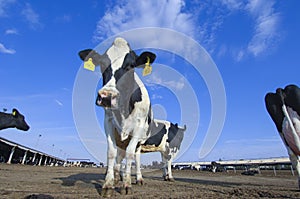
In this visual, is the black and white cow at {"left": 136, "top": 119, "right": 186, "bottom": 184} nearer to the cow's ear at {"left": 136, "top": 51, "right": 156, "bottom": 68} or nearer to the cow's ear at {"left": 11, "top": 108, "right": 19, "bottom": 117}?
the cow's ear at {"left": 136, "top": 51, "right": 156, "bottom": 68}

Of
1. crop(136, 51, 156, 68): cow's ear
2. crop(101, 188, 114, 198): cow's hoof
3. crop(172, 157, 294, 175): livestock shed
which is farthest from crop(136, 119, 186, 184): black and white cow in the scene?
crop(172, 157, 294, 175): livestock shed

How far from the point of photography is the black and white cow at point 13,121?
712 inches

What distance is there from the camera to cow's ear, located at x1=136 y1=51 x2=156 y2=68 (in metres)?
6.21

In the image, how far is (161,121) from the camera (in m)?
12.7

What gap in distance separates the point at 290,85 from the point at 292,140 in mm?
1575

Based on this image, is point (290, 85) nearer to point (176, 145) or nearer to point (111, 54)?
point (111, 54)

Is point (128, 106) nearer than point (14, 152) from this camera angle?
Yes

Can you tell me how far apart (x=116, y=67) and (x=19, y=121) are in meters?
17.6

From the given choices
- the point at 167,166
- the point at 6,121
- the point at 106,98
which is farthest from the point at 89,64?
the point at 6,121

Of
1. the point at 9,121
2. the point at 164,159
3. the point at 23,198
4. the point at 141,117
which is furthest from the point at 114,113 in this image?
the point at 9,121

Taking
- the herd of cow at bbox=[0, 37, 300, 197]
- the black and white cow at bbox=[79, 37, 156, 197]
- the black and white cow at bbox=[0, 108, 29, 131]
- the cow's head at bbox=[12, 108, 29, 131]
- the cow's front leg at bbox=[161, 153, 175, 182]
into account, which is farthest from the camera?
the cow's head at bbox=[12, 108, 29, 131]

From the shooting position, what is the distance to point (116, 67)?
518 centimetres

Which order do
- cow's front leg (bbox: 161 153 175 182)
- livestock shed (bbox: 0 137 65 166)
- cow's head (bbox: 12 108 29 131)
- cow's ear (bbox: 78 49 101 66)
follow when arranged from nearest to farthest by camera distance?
cow's ear (bbox: 78 49 101 66) → cow's front leg (bbox: 161 153 175 182) → cow's head (bbox: 12 108 29 131) → livestock shed (bbox: 0 137 65 166)

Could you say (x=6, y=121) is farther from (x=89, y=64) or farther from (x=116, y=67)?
(x=116, y=67)
